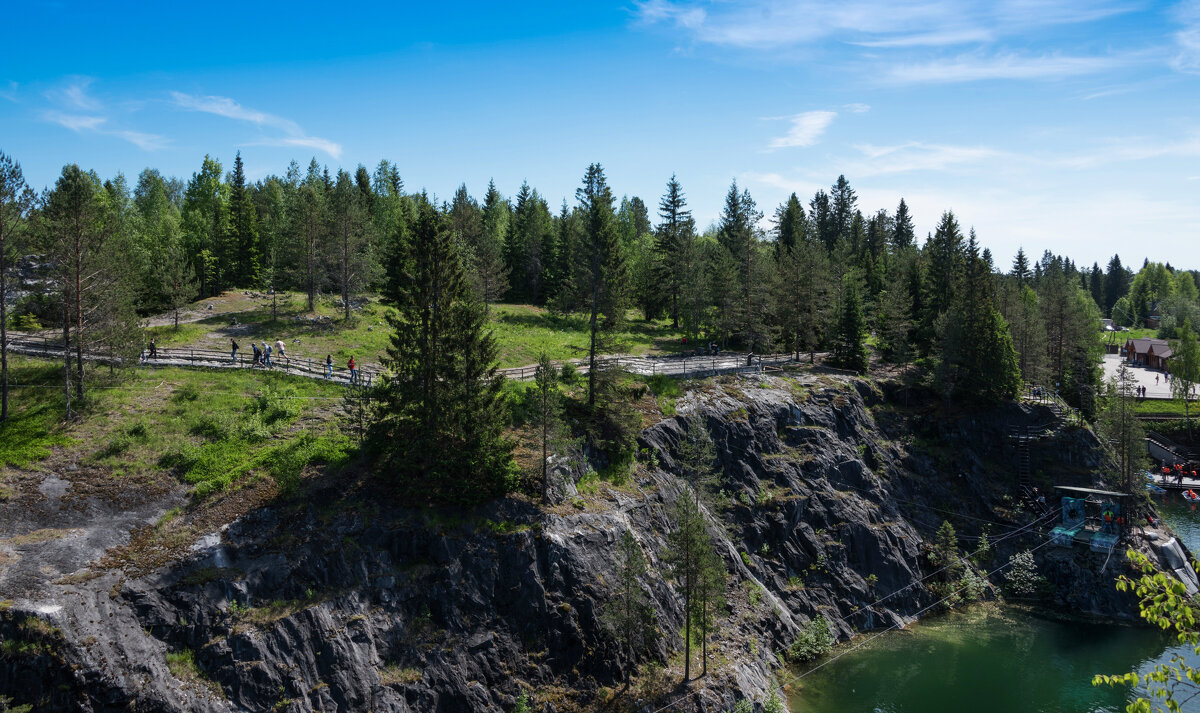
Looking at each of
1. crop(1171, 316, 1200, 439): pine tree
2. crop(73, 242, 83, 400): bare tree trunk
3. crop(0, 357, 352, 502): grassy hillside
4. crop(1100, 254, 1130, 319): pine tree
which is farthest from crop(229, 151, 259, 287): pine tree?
crop(1100, 254, 1130, 319): pine tree

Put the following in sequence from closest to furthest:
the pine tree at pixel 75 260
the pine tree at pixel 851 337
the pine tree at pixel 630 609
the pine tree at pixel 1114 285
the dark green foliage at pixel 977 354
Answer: the pine tree at pixel 630 609 → the pine tree at pixel 75 260 → the dark green foliage at pixel 977 354 → the pine tree at pixel 851 337 → the pine tree at pixel 1114 285

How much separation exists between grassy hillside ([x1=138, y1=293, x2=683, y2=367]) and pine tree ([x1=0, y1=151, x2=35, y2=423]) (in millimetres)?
14886

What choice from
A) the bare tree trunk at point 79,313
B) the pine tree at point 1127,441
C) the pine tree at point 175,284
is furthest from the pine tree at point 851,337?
the bare tree trunk at point 79,313

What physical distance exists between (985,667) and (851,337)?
102 ft

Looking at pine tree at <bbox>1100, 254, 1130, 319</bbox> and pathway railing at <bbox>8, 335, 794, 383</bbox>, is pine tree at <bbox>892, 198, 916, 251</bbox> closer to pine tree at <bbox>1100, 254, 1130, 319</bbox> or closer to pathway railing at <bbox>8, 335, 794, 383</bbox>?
pathway railing at <bbox>8, 335, 794, 383</bbox>

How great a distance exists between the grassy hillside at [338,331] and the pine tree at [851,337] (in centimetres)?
1530

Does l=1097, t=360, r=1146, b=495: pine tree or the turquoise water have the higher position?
l=1097, t=360, r=1146, b=495: pine tree

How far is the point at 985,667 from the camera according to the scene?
38.3 metres

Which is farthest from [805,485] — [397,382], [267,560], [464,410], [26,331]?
[26,331]

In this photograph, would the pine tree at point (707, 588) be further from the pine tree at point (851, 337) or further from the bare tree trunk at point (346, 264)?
the bare tree trunk at point (346, 264)

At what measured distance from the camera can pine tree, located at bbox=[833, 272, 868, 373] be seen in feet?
202

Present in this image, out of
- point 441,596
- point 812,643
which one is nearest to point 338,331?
point 441,596

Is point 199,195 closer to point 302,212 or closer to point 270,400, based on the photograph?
point 302,212

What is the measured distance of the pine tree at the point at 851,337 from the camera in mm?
61656
